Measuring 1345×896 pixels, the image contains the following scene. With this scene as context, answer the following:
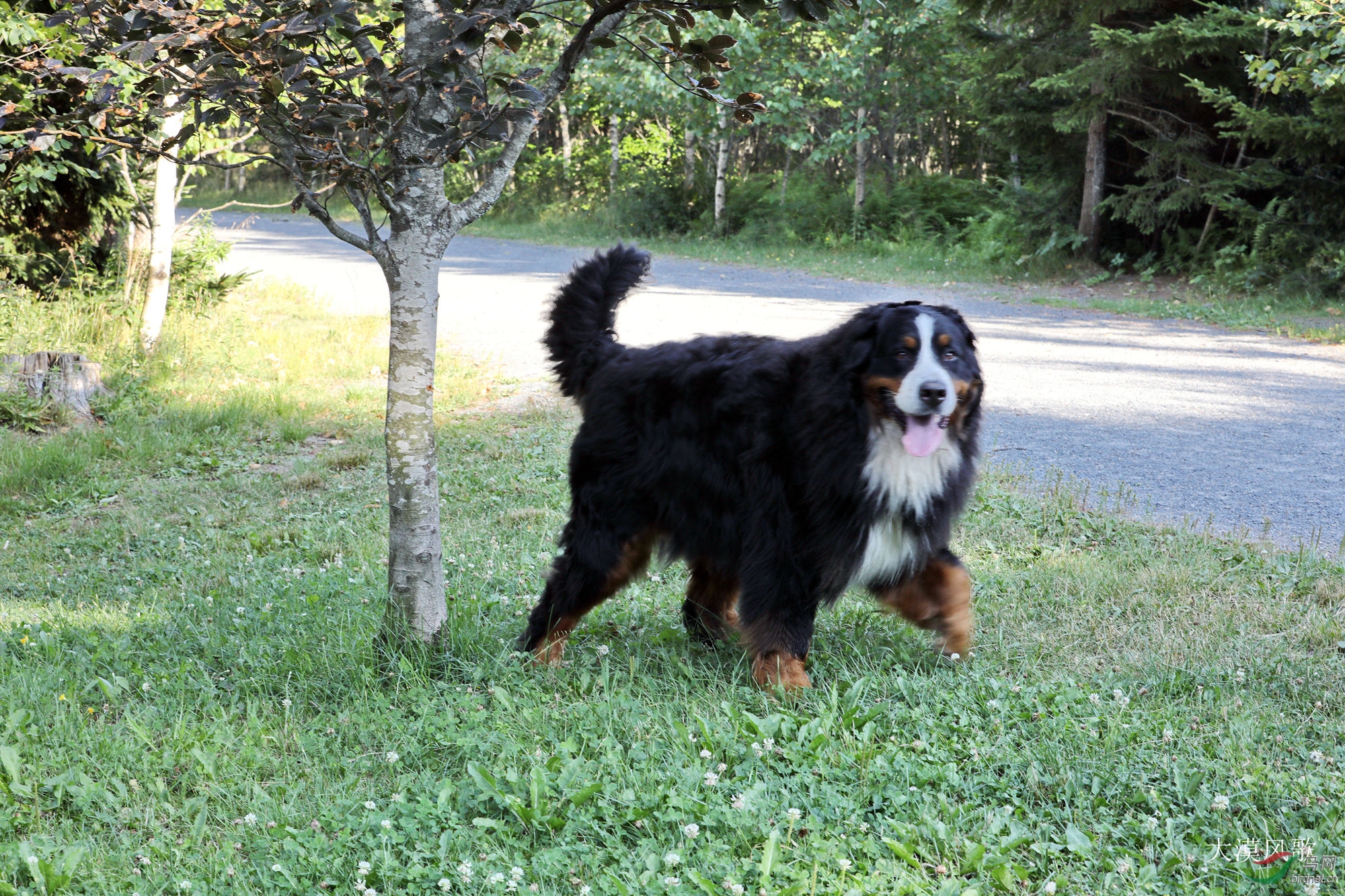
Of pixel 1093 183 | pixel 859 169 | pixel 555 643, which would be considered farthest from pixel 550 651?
pixel 859 169

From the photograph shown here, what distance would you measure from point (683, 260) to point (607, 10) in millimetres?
15612

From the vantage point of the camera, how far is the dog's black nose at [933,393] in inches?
126

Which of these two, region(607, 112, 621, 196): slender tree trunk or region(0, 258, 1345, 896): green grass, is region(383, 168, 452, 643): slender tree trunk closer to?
region(0, 258, 1345, 896): green grass

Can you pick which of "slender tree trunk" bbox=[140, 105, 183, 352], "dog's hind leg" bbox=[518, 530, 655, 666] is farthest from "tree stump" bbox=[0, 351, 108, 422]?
"dog's hind leg" bbox=[518, 530, 655, 666]

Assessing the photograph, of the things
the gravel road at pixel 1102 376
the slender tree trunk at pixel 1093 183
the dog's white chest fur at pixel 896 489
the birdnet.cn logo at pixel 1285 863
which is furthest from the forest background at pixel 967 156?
the birdnet.cn logo at pixel 1285 863

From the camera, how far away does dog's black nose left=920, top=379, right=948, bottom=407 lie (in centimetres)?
321

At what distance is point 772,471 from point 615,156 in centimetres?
2306

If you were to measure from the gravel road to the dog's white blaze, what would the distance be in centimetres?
59

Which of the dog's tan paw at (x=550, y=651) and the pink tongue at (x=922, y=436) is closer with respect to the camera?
the pink tongue at (x=922, y=436)

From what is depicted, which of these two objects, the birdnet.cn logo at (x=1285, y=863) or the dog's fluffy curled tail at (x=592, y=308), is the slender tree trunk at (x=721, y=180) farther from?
the birdnet.cn logo at (x=1285, y=863)

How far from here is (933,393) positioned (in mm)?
3219

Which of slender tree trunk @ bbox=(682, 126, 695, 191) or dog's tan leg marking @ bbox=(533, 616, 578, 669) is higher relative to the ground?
slender tree trunk @ bbox=(682, 126, 695, 191)

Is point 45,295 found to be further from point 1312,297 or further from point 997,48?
point 1312,297

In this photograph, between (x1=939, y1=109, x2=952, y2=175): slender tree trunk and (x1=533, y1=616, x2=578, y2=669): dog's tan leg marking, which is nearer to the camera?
(x1=533, y1=616, x2=578, y2=669): dog's tan leg marking
